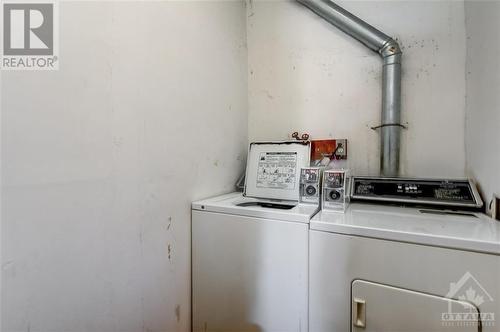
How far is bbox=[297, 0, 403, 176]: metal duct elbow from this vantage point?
1.44m

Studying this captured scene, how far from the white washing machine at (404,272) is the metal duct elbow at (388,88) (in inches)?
17.5

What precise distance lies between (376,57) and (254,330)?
1.71 metres

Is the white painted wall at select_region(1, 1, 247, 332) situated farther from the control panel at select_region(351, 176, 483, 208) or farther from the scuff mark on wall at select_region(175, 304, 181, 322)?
the control panel at select_region(351, 176, 483, 208)

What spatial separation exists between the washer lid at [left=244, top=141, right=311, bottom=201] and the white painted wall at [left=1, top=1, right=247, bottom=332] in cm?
31

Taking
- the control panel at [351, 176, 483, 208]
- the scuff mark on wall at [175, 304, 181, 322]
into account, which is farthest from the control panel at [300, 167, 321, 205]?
the scuff mark on wall at [175, 304, 181, 322]

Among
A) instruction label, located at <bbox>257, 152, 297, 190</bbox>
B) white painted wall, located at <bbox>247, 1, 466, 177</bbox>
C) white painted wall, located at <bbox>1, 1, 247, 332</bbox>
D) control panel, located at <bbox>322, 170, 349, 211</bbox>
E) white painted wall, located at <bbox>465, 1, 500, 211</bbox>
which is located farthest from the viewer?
instruction label, located at <bbox>257, 152, 297, 190</bbox>

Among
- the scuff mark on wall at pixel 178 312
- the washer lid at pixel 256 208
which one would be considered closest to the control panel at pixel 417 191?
the washer lid at pixel 256 208

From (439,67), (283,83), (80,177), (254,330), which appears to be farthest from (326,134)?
(80,177)

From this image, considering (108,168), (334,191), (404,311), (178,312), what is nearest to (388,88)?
(334,191)

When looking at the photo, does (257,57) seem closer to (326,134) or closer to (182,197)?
(326,134)

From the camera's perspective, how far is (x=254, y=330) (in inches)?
46.6

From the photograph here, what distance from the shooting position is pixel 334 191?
1.22 m

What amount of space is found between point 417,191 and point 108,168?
1500 millimetres

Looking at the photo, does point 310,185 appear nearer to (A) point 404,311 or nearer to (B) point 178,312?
(A) point 404,311
